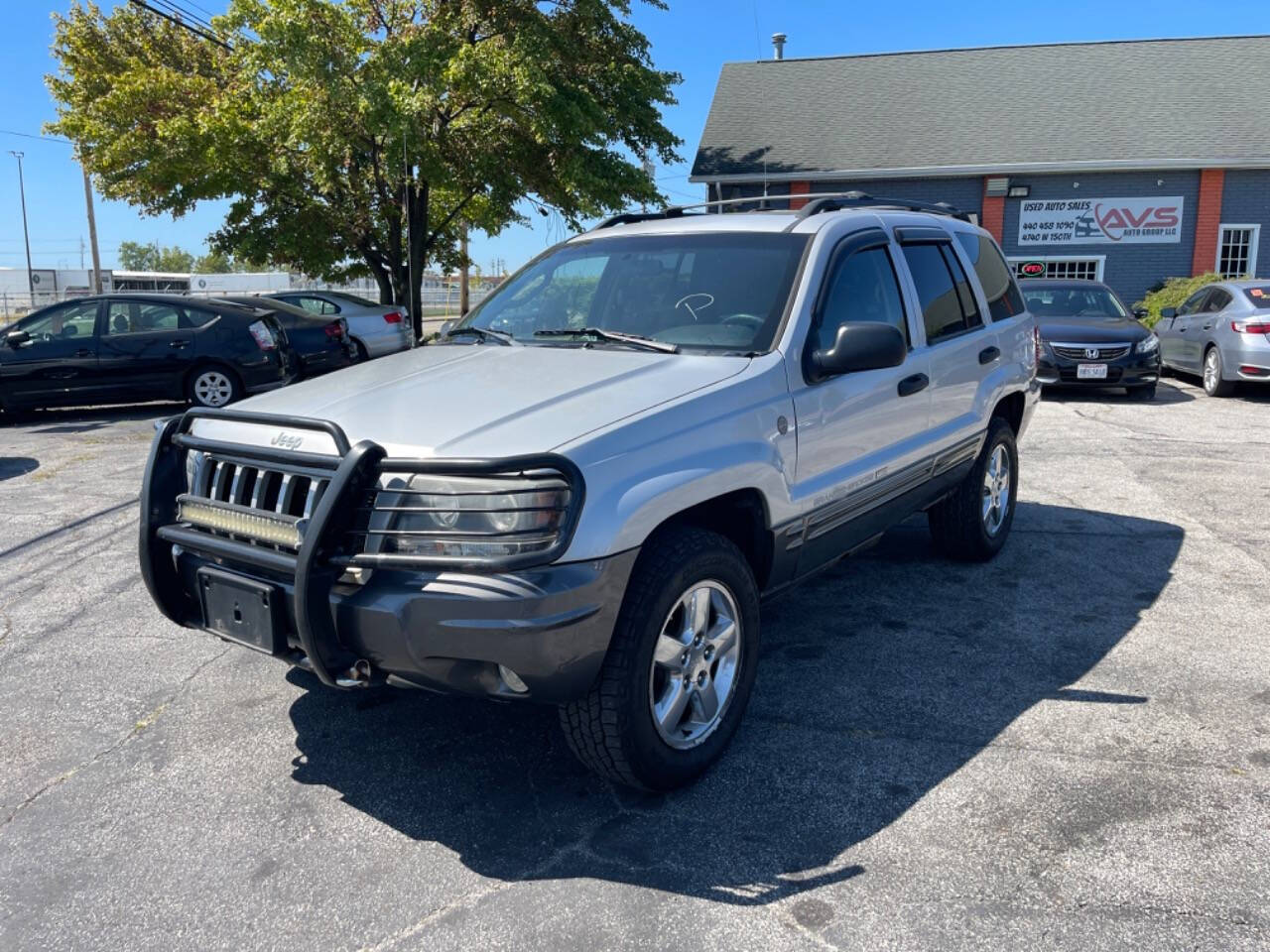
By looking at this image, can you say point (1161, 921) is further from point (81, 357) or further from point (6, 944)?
point (81, 357)

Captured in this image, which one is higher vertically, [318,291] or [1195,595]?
[318,291]

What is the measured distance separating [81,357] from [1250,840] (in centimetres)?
1211

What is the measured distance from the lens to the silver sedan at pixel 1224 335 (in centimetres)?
1238

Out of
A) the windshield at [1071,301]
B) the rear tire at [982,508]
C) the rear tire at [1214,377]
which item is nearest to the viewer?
the rear tire at [982,508]

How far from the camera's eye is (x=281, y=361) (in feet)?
41.0

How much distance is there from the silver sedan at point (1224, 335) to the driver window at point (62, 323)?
44.4 feet

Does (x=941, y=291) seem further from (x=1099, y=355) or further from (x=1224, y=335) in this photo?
(x=1224, y=335)

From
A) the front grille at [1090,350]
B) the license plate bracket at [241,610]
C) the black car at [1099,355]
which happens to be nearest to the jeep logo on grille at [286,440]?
the license plate bracket at [241,610]

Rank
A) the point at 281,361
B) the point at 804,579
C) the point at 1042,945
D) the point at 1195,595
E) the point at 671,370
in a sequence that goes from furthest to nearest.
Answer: the point at 281,361
the point at 1195,595
the point at 804,579
the point at 671,370
the point at 1042,945

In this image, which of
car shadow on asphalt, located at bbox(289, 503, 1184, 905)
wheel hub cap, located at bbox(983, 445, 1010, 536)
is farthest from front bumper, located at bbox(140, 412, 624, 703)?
wheel hub cap, located at bbox(983, 445, 1010, 536)

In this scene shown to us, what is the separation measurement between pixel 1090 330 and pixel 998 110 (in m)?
13.4

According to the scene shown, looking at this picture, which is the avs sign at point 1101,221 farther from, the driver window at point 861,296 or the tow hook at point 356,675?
the tow hook at point 356,675

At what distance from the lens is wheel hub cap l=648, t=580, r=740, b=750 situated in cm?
326

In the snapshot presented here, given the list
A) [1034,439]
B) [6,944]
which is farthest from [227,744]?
[1034,439]
